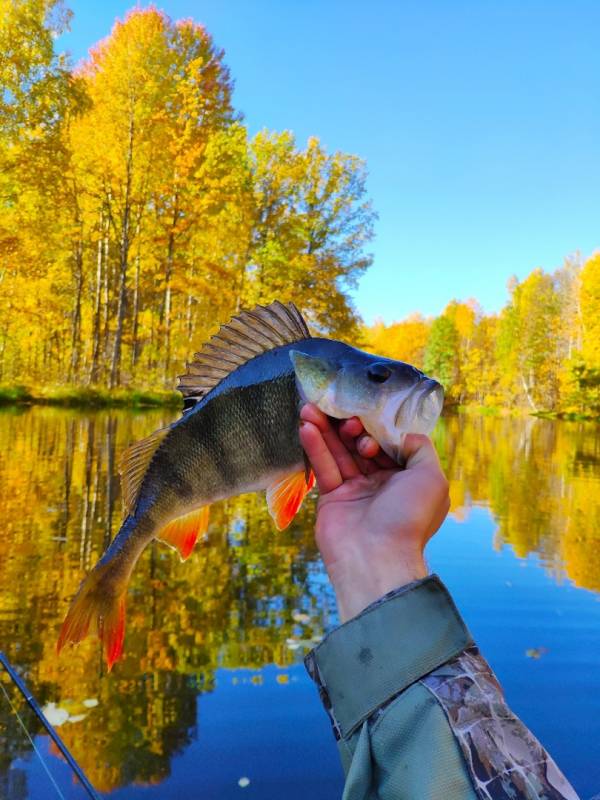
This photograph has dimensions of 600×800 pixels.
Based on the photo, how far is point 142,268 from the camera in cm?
2603

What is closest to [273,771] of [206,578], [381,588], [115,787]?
[115,787]

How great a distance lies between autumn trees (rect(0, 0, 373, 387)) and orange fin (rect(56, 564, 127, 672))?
19.8m

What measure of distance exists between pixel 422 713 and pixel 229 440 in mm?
941

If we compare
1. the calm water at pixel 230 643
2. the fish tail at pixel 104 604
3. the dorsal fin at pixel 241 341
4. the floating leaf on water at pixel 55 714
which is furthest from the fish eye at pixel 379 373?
the floating leaf on water at pixel 55 714

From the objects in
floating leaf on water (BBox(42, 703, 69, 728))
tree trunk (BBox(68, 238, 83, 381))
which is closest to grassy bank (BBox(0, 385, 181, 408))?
tree trunk (BBox(68, 238, 83, 381))

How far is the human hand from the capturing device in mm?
1416

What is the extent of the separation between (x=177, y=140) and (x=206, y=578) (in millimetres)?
20458

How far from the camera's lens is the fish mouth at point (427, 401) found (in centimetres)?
160

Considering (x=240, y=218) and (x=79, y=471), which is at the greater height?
(x=240, y=218)

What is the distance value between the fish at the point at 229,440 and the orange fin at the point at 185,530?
0.04 m

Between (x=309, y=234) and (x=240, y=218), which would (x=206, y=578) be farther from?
(x=309, y=234)

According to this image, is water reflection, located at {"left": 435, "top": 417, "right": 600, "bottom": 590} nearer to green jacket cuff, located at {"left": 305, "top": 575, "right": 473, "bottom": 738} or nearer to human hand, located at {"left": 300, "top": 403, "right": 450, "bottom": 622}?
human hand, located at {"left": 300, "top": 403, "right": 450, "bottom": 622}

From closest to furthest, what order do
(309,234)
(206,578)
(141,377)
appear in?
(206,578)
(141,377)
(309,234)

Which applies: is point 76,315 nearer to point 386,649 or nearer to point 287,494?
point 287,494
